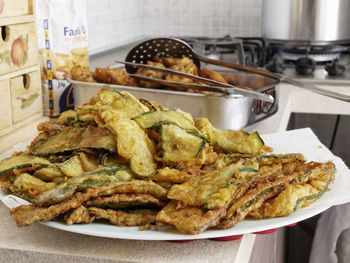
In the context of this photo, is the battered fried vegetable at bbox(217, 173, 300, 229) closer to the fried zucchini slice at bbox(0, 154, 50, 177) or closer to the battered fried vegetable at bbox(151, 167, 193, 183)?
the battered fried vegetable at bbox(151, 167, 193, 183)

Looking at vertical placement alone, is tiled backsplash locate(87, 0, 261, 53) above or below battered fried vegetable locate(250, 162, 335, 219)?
above

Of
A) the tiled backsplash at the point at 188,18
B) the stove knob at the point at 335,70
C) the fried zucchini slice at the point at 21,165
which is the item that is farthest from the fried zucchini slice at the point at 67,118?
the tiled backsplash at the point at 188,18

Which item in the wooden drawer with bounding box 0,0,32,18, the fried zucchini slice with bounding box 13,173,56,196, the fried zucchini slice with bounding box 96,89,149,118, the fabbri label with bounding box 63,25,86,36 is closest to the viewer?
the fried zucchini slice with bounding box 13,173,56,196

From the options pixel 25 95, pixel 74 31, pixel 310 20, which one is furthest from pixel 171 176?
pixel 310 20

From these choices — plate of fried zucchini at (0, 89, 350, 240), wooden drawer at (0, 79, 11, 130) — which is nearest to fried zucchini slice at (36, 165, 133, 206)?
plate of fried zucchini at (0, 89, 350, 240)

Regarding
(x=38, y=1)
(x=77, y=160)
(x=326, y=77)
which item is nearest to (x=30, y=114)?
(x=38, y=1)

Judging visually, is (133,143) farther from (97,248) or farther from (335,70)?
(335,70)
